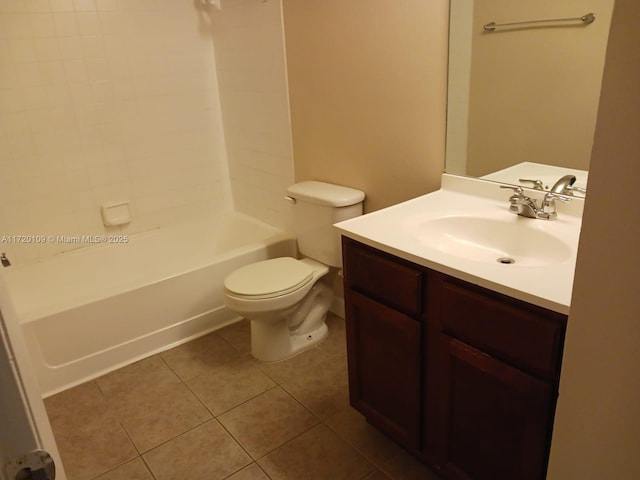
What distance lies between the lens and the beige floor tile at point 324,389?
2.08 metres

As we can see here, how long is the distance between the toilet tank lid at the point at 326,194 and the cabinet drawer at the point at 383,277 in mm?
659

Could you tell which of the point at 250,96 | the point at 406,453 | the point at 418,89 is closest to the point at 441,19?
the point at 418,89

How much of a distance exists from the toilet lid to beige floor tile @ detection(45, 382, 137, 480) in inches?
29.3

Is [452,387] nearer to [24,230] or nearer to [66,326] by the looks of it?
[66,326]

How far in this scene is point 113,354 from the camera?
242 cm

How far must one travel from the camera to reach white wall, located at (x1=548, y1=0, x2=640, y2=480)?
0.57 meters

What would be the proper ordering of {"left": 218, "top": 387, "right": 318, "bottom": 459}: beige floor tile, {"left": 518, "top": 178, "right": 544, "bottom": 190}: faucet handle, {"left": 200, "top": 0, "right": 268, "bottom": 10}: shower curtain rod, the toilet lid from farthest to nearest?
1. {"left": 200, "top": 0, "right": 268, "bottom": 10}: shower curtain rod
2. the toilet lid
3. {"left": 218, "top": 387, "right": 318, "bottom": 459}: beige floor tile
4. {"left": 518, "top": 178, "right": 544, "bottom": 190}: faucet handle

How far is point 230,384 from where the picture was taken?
7.46 feet

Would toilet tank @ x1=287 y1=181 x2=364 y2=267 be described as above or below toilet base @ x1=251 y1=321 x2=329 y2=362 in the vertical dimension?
above

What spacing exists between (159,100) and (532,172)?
220cm

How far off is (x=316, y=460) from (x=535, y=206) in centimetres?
119

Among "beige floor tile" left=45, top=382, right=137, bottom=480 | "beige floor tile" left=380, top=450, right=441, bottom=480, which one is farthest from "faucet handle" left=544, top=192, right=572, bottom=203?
"beige floor tile" left=45, top=382, right=137, bottom=480

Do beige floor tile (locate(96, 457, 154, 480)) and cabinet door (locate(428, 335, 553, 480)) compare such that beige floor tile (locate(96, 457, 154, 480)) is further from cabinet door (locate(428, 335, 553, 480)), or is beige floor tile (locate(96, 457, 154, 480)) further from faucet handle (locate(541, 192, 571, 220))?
faucet handle (locate(541, 192, 571, 220))

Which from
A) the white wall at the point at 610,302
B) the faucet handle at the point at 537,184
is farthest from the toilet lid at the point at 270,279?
the white wall at the point at 610,302
